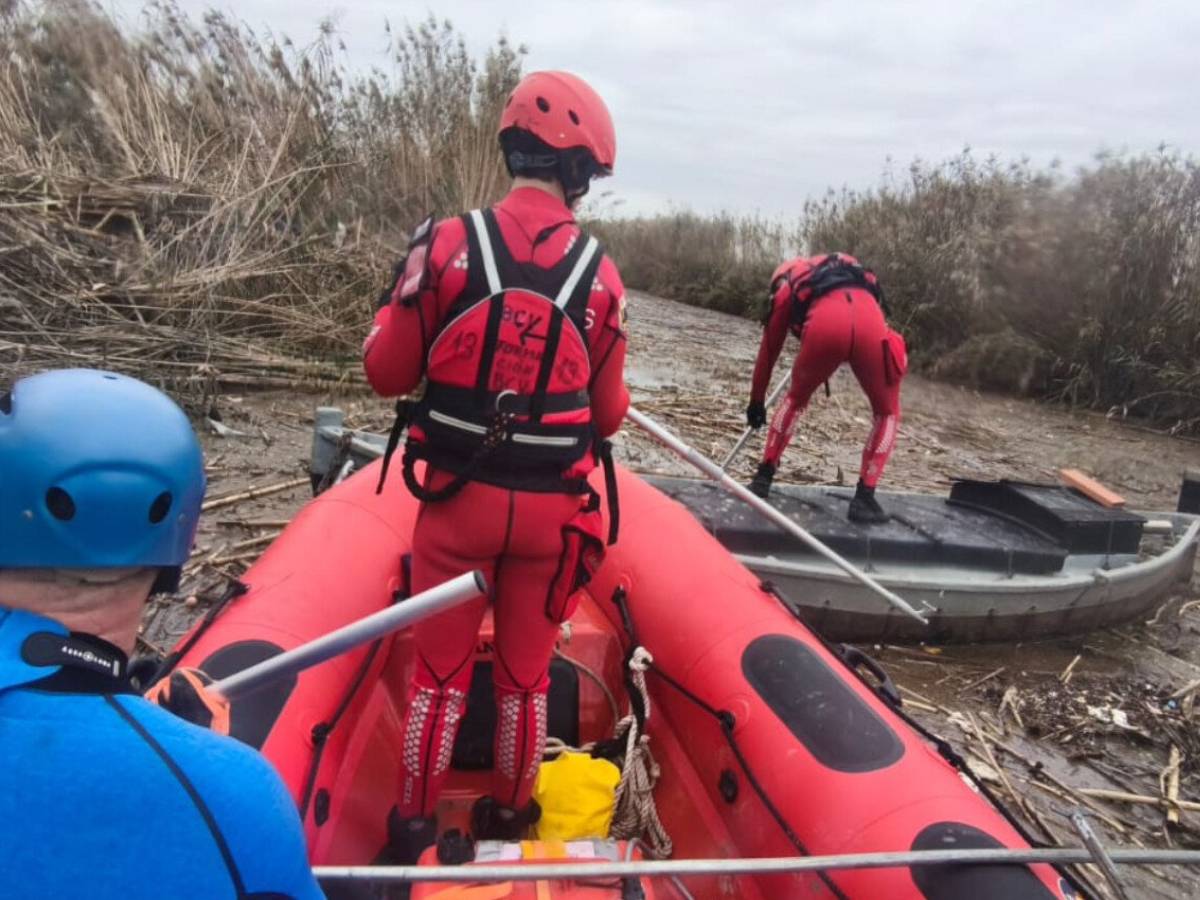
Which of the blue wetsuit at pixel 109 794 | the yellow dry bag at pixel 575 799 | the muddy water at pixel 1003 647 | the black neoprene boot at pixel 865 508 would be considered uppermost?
the blue wetsuit at pixel 109 794

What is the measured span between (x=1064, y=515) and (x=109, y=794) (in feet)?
16.7

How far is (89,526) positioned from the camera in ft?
3.17

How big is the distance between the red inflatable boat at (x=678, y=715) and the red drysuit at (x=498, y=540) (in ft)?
0.98

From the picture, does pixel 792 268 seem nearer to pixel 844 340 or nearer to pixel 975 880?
pixel 844 340

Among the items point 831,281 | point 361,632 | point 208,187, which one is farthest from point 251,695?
point 208,187

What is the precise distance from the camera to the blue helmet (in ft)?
3.13

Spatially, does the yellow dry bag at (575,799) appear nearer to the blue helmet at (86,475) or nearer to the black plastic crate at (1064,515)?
the blue helmet at (86,475)

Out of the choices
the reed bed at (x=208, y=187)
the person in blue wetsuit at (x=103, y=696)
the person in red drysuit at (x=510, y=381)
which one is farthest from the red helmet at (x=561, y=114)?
the reed bed at (x=208, y=187)

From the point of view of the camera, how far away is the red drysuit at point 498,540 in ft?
6.52

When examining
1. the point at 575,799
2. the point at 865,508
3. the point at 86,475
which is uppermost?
the point at 86,475

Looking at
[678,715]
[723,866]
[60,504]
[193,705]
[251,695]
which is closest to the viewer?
[60,504]

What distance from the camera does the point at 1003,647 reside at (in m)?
4.74

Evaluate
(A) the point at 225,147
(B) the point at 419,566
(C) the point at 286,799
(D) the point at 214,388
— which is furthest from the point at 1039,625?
(A) the point at 225,147

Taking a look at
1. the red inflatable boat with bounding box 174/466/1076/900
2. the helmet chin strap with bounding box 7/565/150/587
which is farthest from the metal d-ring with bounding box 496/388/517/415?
the helmet chin strap with bounding box 7/565/150/587
